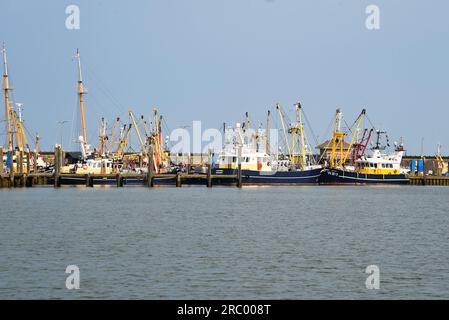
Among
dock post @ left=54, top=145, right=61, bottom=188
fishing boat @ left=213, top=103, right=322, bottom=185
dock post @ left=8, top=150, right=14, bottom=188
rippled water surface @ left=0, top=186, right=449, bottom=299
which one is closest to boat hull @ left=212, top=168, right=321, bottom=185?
fishing boat @ left=213, top=103, right=322, bottom=185

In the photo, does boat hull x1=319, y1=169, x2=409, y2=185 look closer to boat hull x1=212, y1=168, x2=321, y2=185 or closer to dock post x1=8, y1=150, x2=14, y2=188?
boat hull x1=212, y1=168, x2=321, y2=185

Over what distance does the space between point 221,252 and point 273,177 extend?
8830 cm

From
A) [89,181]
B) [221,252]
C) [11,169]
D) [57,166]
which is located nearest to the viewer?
[221,252]

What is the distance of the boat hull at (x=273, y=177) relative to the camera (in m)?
127

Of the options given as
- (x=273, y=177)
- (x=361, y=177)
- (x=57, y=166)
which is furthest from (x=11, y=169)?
(x=361, y=177)

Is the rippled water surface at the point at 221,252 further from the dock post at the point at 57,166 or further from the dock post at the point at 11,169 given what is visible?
the dock post at the point at 57,166

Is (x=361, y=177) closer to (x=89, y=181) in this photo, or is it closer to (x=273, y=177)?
(x=273, y=177)

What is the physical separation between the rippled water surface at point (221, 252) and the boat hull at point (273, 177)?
53.5 metres

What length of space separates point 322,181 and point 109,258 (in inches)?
3938

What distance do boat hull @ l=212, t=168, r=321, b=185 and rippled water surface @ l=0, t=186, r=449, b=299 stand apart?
53465 millimetres

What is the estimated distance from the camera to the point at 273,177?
130500mm

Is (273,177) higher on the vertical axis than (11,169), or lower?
lower

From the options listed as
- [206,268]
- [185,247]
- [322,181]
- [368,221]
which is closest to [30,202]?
[368,221]

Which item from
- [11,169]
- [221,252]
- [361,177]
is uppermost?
[11,169]
